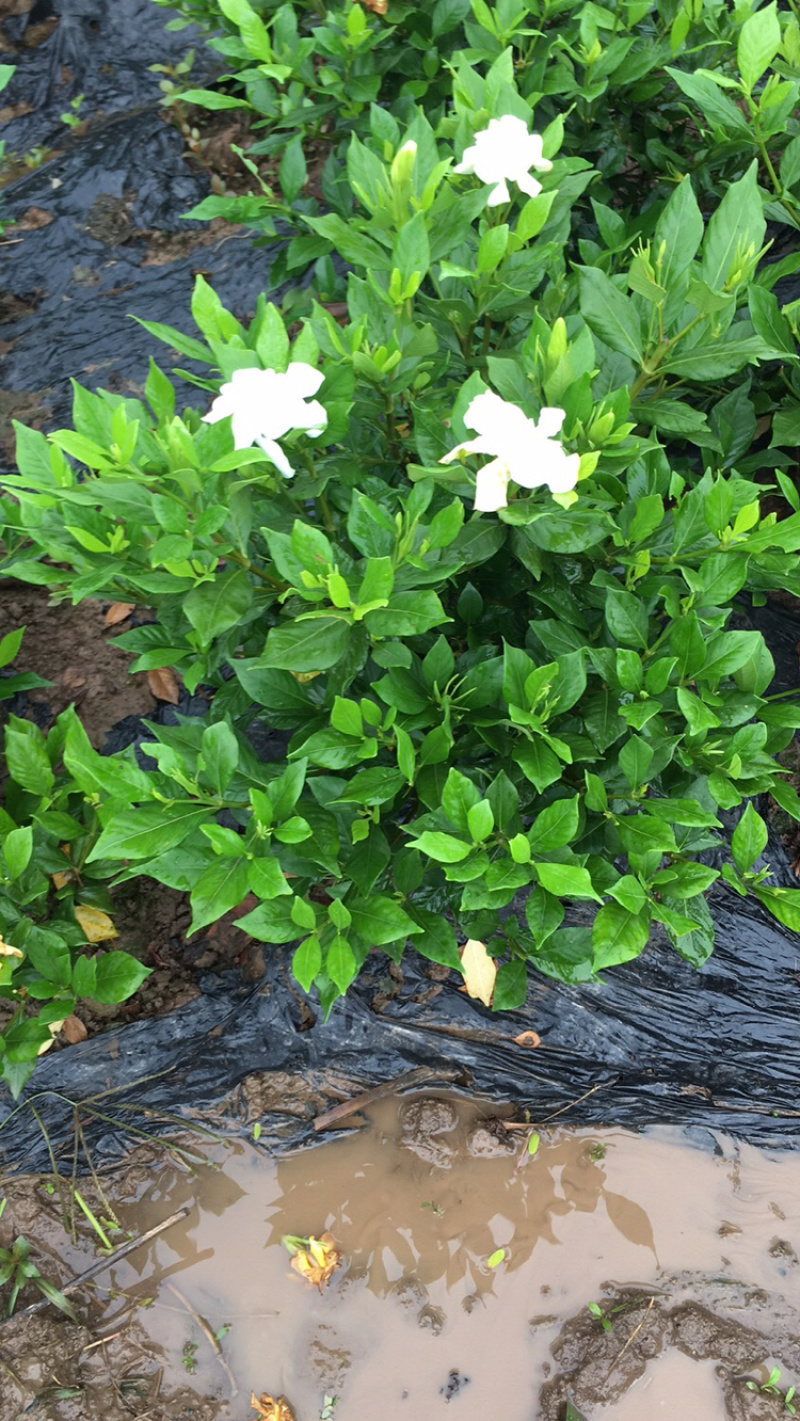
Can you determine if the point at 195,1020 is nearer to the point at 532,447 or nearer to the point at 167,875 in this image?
the point at 167,875

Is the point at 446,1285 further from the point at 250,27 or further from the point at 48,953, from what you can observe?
the point at 250,27

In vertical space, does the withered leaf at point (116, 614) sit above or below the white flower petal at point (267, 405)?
below

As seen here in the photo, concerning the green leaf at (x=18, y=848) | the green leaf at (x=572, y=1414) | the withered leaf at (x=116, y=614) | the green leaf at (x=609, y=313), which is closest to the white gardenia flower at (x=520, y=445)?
the green leaf at (x=609, y=313)

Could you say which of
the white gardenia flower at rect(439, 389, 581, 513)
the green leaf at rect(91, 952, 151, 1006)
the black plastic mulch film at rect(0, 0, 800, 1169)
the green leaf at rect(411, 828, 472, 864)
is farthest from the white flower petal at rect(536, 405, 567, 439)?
the black plastic mulch film at rect(0, 0, 800, 1169)

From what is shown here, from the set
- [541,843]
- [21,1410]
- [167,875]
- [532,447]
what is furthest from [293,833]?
[21,1410]

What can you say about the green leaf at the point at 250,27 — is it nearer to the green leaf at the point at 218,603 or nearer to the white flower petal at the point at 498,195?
the white flower petal at the point at 498,195

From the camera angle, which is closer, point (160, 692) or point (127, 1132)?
point (127, 1132)
